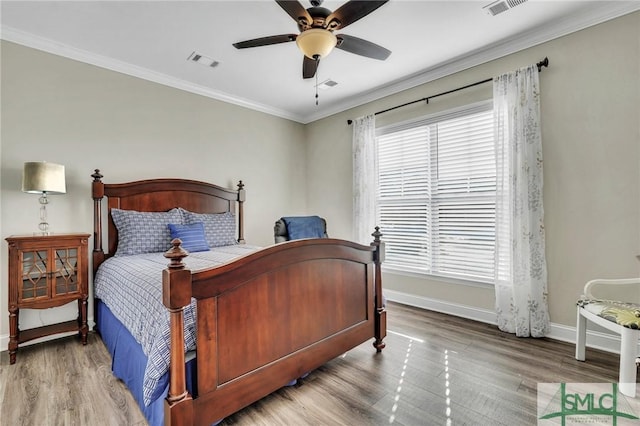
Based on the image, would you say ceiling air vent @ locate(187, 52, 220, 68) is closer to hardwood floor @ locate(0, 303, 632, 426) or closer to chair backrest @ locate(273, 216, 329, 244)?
chair backrest @ locate(273, 216, 329, 244)

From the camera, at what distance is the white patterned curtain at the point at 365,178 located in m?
4.09

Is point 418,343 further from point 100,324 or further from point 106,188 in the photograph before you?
point 106,188

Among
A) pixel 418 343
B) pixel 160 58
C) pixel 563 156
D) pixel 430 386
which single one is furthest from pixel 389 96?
pixel 430 386

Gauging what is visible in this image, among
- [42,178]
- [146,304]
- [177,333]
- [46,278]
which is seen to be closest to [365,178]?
[146,304]

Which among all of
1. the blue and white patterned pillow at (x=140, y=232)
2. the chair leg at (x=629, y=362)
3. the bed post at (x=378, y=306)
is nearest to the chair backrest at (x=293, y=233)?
the blue and white patterned pillow at (x=140, y=232)

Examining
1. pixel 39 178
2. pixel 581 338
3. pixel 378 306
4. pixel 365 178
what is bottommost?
pixel 581 338

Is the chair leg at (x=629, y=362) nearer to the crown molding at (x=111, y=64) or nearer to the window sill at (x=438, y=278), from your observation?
the window sill at (x=438, y=278)

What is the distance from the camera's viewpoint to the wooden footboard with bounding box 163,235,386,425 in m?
1.35

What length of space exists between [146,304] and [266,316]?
0.67 meters

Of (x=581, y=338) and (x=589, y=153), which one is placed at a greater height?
(x=589, y=153)

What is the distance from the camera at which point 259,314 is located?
1.70 metres

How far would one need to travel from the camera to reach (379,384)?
2.02 meters

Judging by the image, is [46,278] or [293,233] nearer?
[46,278]

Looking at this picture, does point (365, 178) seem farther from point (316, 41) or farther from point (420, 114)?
point (316, 41)
